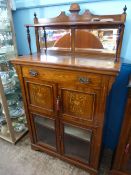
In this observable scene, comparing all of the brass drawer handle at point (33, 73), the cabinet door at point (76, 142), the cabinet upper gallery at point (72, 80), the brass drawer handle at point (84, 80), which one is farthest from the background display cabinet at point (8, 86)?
the brass drawer handle at point (84, 80)

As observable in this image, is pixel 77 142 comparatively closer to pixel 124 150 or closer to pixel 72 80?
pixel 124 150

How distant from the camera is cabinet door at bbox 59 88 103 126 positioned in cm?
114

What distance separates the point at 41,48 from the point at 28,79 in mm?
444

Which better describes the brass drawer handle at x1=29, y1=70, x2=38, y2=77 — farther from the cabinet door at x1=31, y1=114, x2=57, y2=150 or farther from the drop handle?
the cabinet door at x1=31, y1=114, x2=57, y2=150

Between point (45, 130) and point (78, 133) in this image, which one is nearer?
point (78, 133)

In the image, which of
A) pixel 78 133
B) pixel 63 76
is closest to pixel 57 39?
pixel 63 76

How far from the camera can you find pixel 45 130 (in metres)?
1.61

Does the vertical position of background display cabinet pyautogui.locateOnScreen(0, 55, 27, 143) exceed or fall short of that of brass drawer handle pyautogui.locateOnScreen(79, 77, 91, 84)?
it falls short

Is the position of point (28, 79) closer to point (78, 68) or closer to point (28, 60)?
point (28, 60)

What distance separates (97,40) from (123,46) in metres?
0.23

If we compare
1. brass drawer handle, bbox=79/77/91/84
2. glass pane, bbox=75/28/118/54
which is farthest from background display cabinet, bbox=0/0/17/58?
brass drawer handle, bbox=79/77/91/84

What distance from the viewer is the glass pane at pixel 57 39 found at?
1429mm

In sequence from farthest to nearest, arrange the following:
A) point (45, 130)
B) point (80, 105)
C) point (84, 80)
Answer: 1. point (45, 130)
2. point (80, 105)
3. point (84, 80)

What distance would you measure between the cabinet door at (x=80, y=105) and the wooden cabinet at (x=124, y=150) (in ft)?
0.72
